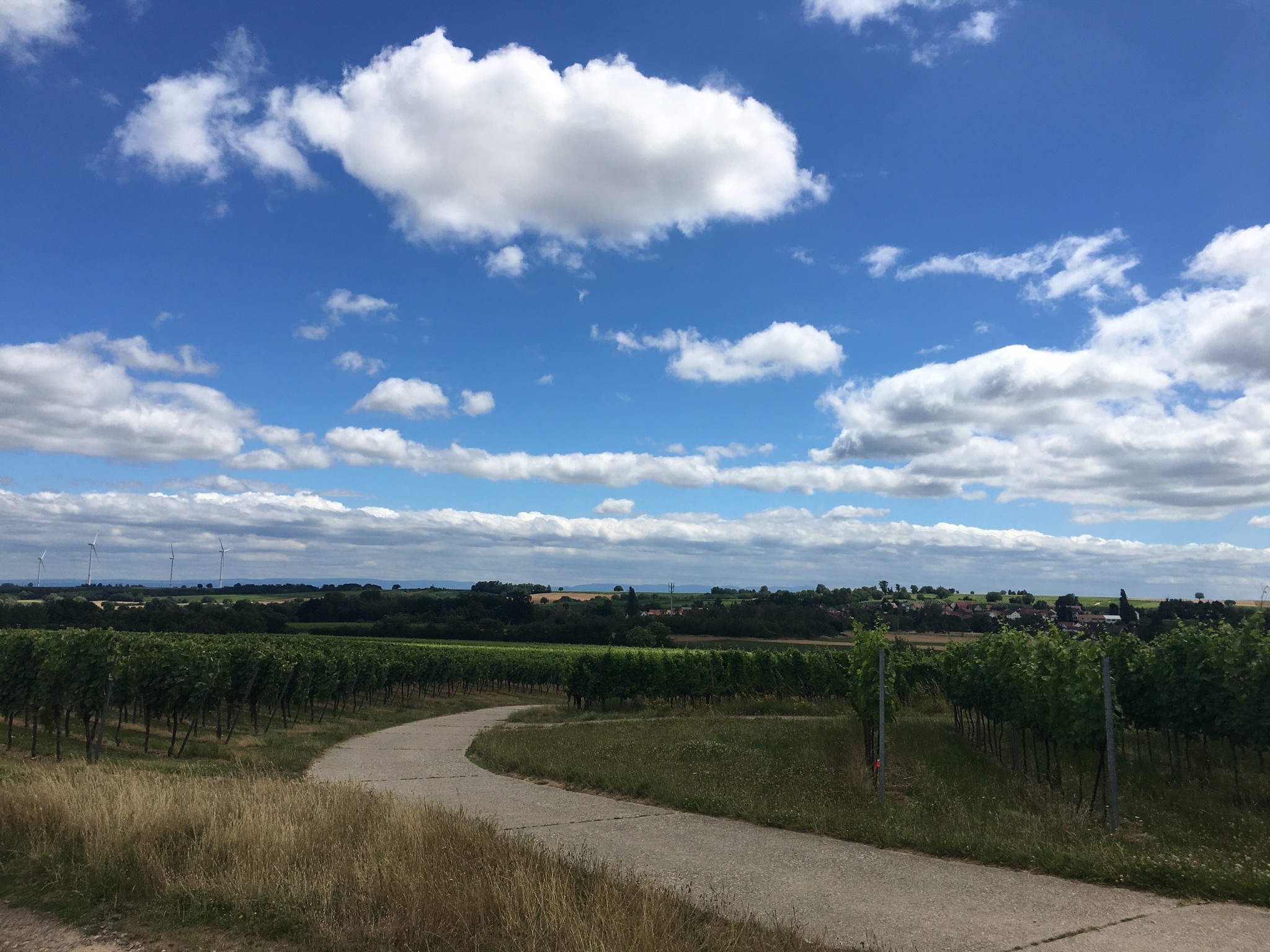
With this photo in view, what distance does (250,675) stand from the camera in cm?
2572

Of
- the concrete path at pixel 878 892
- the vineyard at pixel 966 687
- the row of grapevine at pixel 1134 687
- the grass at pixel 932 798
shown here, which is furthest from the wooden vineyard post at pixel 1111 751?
the concrete path at pixel 878 892

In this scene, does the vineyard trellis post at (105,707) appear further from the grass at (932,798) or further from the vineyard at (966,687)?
the grass at (932,798)

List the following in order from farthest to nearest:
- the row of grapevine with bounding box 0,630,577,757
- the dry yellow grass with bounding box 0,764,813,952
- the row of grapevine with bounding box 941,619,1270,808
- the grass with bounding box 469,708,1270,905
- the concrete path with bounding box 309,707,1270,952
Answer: the row of grapevine with bounding box 0,630,577,757 < the row of grapevine with bounding box 941,619,1270,808 < the grass with bounding box 469,708,1270,905 < the concrete path with bounding box 309,707,1270,952 < the dry yellow grass with bounding box 0,764,813,952

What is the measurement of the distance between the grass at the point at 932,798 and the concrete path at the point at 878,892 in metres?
0.35

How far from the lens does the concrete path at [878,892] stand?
5.87 meters

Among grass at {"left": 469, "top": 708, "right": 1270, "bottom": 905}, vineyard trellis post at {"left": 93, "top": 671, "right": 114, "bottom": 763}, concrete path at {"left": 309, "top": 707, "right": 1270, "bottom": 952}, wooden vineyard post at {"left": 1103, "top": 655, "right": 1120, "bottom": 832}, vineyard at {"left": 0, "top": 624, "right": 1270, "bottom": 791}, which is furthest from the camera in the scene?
vineyard trellis post at {"left": 93, "top": 671, "right": 114, "bottom": 763}

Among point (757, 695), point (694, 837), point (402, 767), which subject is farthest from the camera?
point (757, 695)

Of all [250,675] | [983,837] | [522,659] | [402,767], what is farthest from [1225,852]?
[522,659]

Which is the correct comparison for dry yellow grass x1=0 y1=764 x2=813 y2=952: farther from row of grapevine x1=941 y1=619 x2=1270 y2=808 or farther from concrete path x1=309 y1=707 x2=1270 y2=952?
row of grapevine x1=941 y1=619 x2=1270 y2=808

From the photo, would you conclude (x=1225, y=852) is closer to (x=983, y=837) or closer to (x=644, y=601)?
(x=983, y=837)

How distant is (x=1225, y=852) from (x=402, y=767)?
15.8m

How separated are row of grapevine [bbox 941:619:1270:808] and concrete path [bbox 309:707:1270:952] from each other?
5.70 metres

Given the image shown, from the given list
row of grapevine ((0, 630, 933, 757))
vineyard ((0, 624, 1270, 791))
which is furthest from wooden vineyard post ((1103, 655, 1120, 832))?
row of grapevine ((0, 630, 933, 757))

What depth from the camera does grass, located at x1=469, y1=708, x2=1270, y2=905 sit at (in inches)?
304
